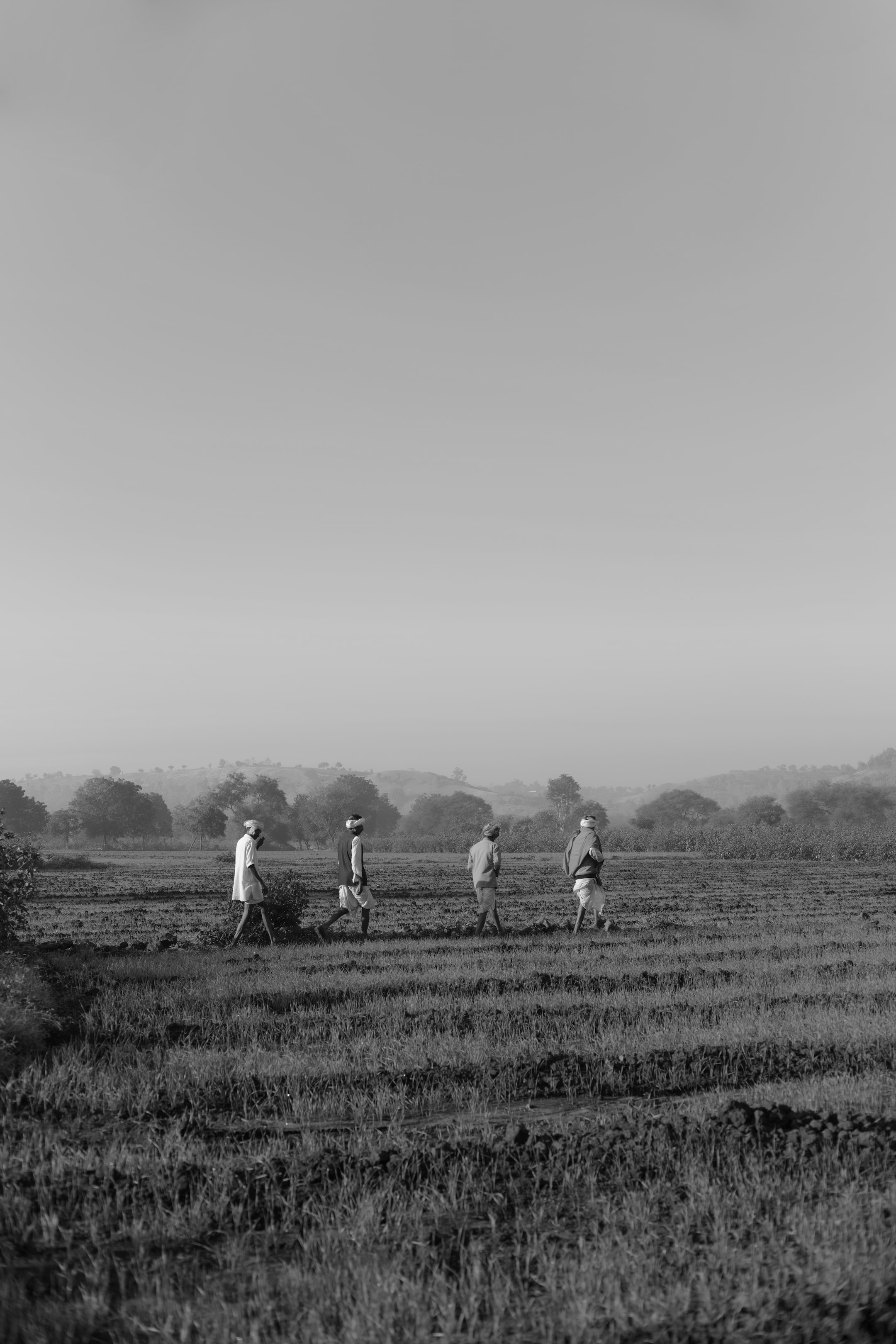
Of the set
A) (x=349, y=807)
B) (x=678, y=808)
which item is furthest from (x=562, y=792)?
(x=349, y=807)

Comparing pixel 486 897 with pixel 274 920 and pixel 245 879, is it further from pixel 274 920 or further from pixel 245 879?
pixel 245 879

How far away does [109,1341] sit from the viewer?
13.0ft

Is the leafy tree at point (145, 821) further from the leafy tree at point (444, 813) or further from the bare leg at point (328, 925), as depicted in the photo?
Answer: the bare leg at point (328, 925)

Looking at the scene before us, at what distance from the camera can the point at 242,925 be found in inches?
615

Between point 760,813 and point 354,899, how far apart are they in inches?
3844

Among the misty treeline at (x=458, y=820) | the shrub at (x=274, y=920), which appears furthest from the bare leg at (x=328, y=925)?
the misty treeline at (x=458, y=820)

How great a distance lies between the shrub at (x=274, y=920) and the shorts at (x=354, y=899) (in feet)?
2.90

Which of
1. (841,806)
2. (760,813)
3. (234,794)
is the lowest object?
(841,806)

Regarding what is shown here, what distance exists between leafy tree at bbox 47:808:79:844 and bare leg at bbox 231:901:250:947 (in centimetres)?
9686

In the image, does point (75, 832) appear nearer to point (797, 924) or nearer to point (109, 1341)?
point (797, 924)

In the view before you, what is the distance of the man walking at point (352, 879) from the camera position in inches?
648

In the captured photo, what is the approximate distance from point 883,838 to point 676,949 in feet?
154

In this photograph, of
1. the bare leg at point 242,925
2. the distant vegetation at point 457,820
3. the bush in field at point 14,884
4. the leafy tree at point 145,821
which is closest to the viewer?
the bush in field at point 14,884

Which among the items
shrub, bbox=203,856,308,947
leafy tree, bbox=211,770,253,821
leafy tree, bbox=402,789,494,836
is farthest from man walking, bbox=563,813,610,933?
leafy tree, bbox=402,789,494,836
